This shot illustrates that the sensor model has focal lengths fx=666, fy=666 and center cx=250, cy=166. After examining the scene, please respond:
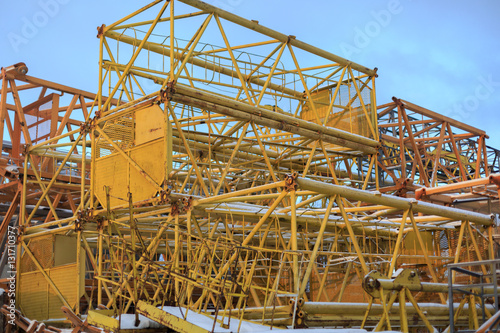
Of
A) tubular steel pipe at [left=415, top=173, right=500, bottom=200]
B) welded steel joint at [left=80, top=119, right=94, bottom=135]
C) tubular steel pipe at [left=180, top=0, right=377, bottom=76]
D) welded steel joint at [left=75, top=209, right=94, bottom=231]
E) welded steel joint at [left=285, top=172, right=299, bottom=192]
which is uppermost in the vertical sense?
tubular steel pipe at [left=180, top=0, right=377, bottom=76]

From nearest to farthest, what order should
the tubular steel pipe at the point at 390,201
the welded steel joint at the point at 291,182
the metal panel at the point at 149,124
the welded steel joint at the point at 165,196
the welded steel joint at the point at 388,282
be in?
the welded steel joint at the point at 388,282, the welded steel joint at the point at 291,182, the tubular steel pipe at the point at 390,201, the welded steel joint at the point at 165,196, the metal panel at the point at 149,124

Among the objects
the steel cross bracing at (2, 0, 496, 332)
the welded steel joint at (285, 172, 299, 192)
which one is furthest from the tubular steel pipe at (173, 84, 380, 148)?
the welded steel joint at (285, 172, 299, 192)

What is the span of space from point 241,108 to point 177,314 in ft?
34.0

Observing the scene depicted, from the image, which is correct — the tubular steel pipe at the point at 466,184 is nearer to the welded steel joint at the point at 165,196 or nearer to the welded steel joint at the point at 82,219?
the welded steel joint at the point at 165,196

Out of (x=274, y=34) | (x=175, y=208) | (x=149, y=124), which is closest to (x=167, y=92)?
(x=149, y=124)

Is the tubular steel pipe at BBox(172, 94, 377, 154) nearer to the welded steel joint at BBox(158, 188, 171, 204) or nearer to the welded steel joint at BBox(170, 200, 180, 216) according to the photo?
the welded steel joint at BBox(158, 188, 171, 204)

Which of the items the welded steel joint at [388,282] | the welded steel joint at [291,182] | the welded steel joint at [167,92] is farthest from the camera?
the welded steel joint at [167,92]

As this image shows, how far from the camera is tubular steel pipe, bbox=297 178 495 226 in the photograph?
17.1 metres

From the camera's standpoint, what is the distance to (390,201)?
19.0 metres

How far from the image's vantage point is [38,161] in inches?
1319

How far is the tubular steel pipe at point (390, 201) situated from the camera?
1706 cm

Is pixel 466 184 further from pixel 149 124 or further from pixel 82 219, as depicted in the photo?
pixel 82 219
